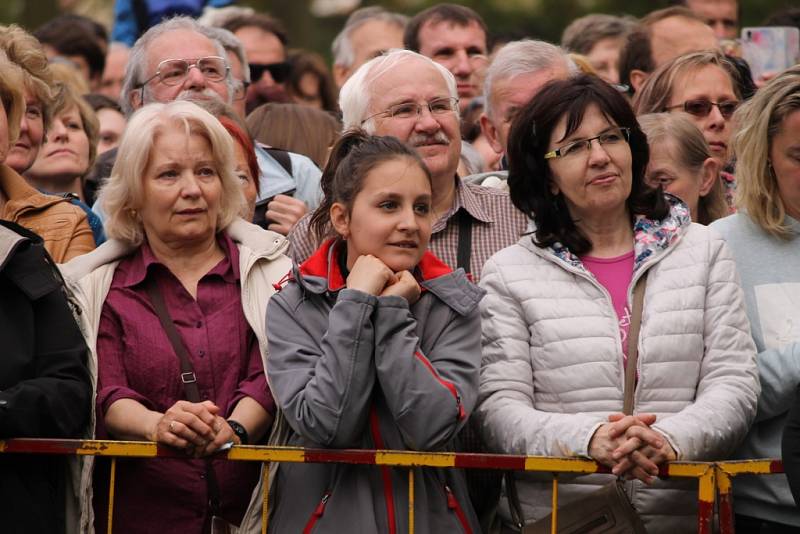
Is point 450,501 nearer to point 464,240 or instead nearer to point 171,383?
point 171,383

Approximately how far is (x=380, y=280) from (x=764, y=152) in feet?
5.38

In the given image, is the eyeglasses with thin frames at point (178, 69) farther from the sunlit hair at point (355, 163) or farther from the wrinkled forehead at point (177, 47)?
the sunlit hair at point (355, 163)

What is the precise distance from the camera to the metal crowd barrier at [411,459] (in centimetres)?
454

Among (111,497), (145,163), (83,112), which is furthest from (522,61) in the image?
(111,497)

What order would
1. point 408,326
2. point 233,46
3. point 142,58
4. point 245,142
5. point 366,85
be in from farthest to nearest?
point 233,46 < point 142,58 < point 245,142 < point 366,85 < point 408,326

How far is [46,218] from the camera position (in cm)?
585

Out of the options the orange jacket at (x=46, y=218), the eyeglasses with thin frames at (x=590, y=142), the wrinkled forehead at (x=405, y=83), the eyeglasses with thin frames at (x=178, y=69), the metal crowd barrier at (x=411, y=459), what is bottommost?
the metal crowd barrier at (x=411, y=459)

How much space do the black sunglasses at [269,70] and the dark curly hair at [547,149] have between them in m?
4.52

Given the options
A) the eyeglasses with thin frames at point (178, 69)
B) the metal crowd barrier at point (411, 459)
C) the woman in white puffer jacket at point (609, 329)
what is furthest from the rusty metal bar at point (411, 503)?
the eyeglasses with thin frames at point (178, 69)

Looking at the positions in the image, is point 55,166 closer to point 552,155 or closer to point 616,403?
point 552,155

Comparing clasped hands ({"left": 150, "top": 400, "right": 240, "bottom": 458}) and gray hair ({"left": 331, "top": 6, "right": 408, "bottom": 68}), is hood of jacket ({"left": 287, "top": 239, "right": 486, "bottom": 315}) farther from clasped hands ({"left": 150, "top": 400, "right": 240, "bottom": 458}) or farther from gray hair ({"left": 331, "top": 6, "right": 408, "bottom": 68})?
gray hair ({"left": 331, "top": 6, "right": 408, "bottom": 68})

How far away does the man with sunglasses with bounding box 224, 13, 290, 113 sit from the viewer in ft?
31.6

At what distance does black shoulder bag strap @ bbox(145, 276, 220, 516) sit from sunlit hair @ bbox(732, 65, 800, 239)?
6.83ft

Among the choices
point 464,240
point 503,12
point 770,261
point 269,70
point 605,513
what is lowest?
point 605,513
